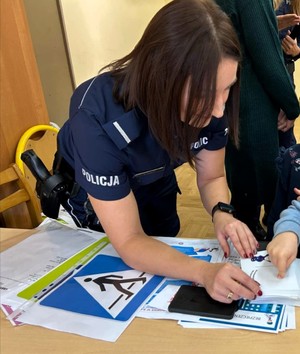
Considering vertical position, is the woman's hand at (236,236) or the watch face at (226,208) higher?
the watch face at (226,208)

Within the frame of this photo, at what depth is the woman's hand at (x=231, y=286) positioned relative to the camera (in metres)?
0.67

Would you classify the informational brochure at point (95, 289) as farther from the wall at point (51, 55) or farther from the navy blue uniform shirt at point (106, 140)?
the wall at point (51, 55)

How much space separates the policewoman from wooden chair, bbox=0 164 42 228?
1.42ft

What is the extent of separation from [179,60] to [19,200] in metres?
0.90

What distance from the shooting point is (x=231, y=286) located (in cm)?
67

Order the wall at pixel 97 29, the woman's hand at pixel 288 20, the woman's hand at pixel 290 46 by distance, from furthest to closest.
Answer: the wall at pixel 97 29, the woman's hand at pixel 290 46, the woman's hand at pixel 288 20

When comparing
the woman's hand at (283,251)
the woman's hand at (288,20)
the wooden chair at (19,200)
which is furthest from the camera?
the woman's hand at (288,20)

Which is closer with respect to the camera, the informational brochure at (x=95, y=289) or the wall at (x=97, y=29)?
the informational brochure at (x=95, y=289)

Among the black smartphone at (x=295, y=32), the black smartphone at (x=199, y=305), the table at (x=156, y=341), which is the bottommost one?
the table at (x=156, y=341)

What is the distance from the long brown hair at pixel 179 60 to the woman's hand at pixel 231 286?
28cm

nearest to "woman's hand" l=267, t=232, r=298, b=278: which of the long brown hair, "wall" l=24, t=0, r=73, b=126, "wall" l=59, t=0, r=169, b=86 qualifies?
the long brown hair

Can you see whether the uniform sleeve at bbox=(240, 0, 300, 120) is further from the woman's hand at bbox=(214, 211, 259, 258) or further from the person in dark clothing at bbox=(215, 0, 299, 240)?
the woman's hand at bbox=(214, 211, 259, 258)

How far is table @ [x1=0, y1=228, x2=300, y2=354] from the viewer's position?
615mm

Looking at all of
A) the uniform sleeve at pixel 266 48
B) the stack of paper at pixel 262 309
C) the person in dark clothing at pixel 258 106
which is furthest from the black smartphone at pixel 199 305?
the uniform sleeve at pixel 266 48
